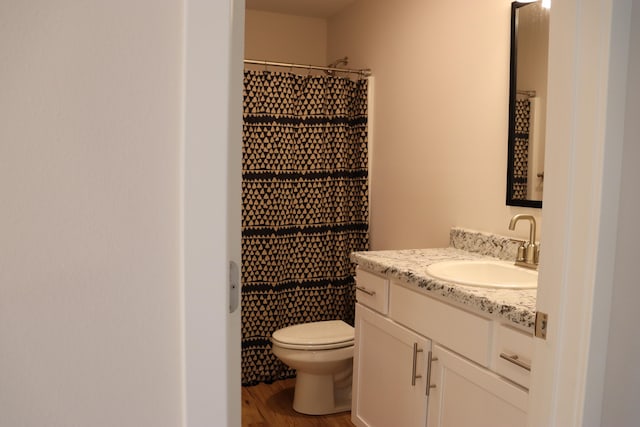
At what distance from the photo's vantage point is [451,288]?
5.64 ft

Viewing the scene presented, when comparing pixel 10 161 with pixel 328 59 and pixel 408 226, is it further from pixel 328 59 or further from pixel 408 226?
pixel 328 59

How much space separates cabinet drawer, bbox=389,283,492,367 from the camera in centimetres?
163

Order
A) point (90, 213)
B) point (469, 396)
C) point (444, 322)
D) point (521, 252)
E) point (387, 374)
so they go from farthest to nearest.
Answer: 1. point (387, 374)
2. point (521, 252)
3. point (444, 322)
4. point (469, 396)
5. point (90, 213)

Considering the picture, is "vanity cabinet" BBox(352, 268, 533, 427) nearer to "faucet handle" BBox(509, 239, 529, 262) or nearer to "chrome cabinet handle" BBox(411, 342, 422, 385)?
"chrome cabinet handle" BBox(411, 342, 422, 385)

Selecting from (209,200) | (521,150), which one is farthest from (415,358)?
(209,200)

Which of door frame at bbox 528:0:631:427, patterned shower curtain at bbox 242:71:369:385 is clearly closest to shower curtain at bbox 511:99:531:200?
door frame at bbox 528:0:631:427

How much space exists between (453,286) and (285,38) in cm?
273

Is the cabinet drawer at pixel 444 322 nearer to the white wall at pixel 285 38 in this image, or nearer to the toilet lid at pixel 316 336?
the toilet lid at pixel 316 336

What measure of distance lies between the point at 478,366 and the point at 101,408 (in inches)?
49.9

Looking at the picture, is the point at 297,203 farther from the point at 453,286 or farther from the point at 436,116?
the point at 453,286

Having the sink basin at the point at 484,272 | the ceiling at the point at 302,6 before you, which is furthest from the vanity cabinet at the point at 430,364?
the ceiling at the point at 302,6

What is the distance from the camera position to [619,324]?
1083 millimetres

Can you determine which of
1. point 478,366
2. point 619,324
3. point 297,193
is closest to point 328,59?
point 297,193

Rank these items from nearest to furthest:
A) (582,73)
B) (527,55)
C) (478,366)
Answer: (582,73), (478,366), (527,55)
